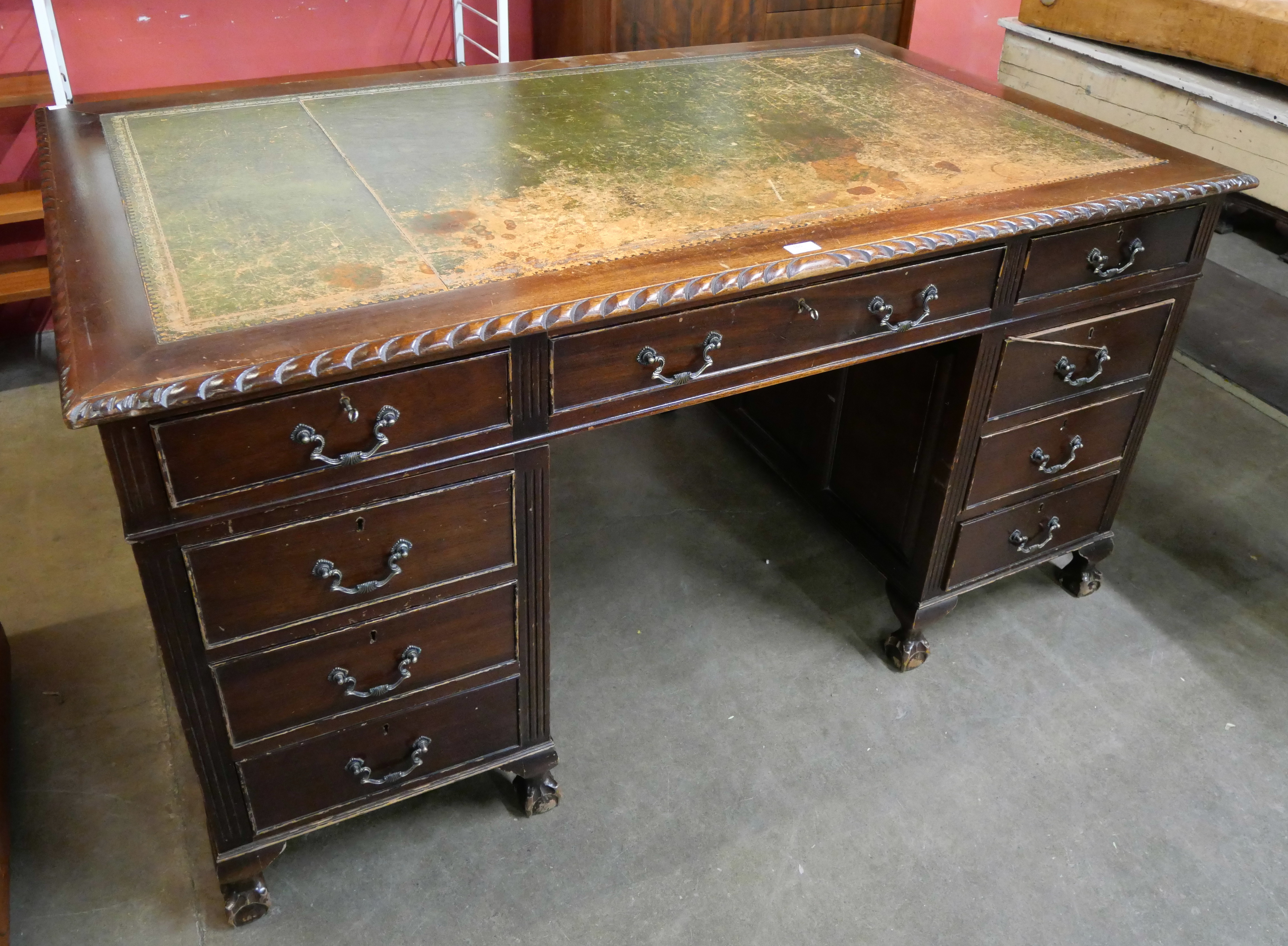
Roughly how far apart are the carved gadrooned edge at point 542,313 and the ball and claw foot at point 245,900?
2.71 ft

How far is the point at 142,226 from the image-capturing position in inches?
52.4

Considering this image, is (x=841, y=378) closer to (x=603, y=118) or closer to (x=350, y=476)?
(x=603, y=118)

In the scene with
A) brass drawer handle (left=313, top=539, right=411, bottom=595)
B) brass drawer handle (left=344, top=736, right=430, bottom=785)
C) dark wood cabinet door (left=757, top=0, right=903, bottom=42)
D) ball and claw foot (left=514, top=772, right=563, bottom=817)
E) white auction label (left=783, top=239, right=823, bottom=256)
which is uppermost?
white auction label (left=783, top=239, right=823, bottom=256)

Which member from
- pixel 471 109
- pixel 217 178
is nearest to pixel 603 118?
pixel 471 109

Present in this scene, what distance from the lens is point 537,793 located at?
1.71 metres

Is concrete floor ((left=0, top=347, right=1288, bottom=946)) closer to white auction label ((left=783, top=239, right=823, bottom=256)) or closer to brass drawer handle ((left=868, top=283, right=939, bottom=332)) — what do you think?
brass drawer handle ((left=868, top=283, right=939, bottom=332))

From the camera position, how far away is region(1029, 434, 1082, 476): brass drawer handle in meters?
1.89

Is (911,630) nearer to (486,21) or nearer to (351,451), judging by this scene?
(351,451)

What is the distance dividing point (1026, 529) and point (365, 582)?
1292 millimetres

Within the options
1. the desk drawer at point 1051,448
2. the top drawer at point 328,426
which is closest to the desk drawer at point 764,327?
the top drawer at point 328,426

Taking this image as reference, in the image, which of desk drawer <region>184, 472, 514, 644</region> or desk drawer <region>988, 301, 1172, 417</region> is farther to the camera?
desk drawer <region>988, 301, 1172, 417</region>

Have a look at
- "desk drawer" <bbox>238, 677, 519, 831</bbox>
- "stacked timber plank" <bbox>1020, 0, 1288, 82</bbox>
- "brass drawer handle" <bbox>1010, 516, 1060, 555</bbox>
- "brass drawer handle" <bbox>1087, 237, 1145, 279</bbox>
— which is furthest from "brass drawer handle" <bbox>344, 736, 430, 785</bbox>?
"stacked timber plank" <bbox>1020, 0, 1288, 82</bbox>

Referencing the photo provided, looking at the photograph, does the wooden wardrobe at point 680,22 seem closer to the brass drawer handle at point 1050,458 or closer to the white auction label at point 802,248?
the brass drawer handle at point 1050,458

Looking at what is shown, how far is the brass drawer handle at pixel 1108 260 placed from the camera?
1.68 m
